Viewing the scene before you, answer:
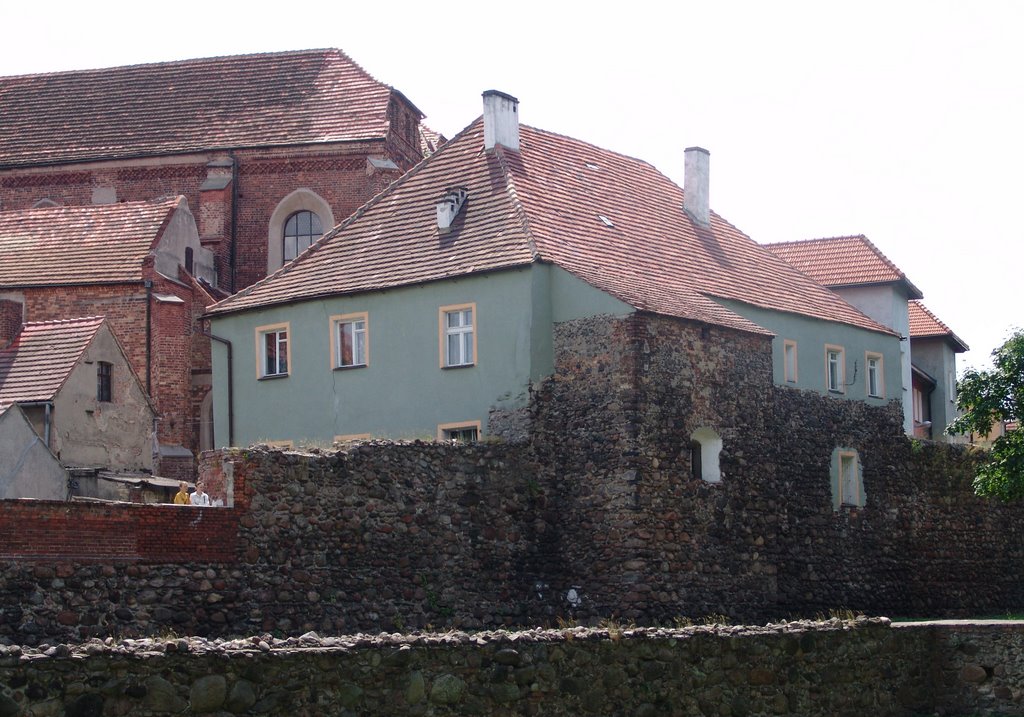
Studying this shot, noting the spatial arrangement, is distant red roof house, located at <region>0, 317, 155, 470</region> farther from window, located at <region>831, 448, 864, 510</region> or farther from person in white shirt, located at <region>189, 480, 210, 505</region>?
window, located at <region>831, 448, 864, 510</region>

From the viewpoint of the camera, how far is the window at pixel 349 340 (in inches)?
1303

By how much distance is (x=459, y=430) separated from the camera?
31.3 m

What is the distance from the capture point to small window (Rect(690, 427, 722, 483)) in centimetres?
3000

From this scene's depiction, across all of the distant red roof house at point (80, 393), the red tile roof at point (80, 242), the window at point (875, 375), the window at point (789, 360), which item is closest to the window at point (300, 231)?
the red tile roof at point (80, 242)

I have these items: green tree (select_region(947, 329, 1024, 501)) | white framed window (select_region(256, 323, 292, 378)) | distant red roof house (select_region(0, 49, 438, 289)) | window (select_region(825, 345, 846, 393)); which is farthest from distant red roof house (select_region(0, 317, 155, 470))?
green tree (select_region(947, 329, 1024, 501))

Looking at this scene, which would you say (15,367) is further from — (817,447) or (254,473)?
(817,447)

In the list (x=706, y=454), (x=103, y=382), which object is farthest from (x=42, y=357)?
(x=706, y=454)

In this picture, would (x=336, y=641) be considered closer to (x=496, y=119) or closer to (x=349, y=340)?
(x=349, y=340)

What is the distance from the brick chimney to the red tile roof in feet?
1.56

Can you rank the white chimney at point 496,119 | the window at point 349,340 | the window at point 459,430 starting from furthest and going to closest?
1. the white chimney at point 496,119
2. the window at point 349,340
3. the window at point 459,430

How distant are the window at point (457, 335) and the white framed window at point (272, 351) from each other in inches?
157

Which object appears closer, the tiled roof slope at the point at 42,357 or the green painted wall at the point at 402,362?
the green painted wall at the point at 402,362

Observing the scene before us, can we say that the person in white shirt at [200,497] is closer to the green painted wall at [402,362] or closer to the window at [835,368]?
the green painted wall at [402,362]

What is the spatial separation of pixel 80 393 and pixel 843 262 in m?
23.9
